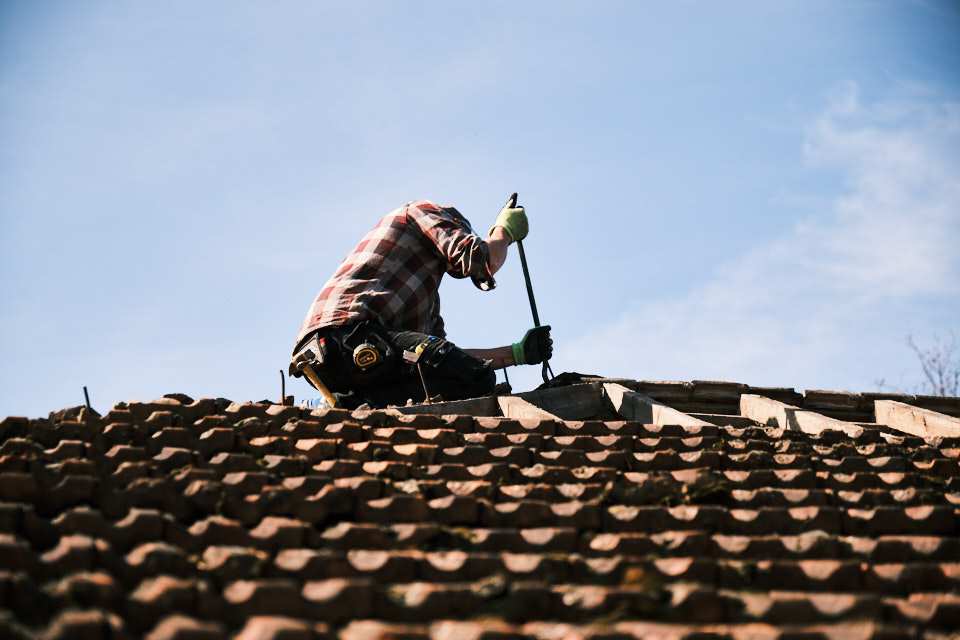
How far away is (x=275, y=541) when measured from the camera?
4.66m

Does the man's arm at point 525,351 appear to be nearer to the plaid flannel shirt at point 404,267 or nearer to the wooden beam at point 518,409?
the plaid flannel shirt at point 404,267

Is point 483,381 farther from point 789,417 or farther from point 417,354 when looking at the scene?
point 789,417

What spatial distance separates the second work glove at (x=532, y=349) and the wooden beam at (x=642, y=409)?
0.92 meters

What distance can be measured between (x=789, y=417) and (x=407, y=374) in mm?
2509

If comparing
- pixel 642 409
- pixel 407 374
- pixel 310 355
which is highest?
pixel 310 355

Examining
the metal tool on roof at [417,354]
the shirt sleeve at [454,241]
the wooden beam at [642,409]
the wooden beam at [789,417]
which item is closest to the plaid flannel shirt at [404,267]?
the shirt sleeve at [454,241]

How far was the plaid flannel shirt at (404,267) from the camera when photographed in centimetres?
838

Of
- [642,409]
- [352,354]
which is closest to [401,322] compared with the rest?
[352,354]

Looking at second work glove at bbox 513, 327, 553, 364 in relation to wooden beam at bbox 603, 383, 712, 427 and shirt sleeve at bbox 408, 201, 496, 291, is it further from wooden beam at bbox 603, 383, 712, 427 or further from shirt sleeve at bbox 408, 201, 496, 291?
wooden beam at bbox 603, 383, 712, 427

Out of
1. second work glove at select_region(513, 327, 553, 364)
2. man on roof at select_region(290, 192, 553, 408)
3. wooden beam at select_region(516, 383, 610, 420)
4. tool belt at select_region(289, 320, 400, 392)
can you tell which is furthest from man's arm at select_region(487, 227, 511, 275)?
wooden beam at select_region(516, 383, 610, 420)

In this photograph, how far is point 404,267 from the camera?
8609 mm

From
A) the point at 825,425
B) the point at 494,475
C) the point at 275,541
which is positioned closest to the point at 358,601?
the point at 275,541

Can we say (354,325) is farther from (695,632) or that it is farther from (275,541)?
(695,632)

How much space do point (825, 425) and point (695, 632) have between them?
3441 millimetres
